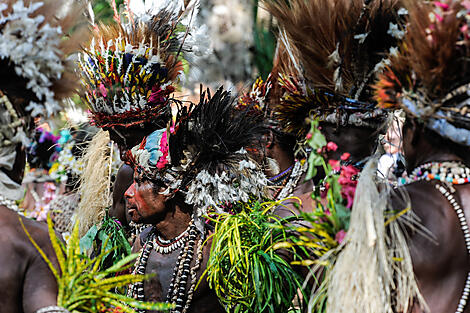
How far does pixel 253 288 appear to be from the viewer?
2678 mm

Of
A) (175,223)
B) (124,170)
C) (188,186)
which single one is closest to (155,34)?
(124,170)

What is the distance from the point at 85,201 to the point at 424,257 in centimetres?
331

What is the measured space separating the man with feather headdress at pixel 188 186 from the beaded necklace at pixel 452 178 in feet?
3.46

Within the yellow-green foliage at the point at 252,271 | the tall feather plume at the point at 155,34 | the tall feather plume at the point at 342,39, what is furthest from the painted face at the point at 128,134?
the tall feather plume at the point at 342,39

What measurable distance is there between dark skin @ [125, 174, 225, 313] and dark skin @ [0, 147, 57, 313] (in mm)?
828

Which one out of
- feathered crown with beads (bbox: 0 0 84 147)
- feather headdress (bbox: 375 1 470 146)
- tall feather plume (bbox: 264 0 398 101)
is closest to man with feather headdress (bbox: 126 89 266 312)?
tall feather plume (bbox: 264 0 398 101)

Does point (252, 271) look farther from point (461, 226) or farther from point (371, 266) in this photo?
point (461, 226)

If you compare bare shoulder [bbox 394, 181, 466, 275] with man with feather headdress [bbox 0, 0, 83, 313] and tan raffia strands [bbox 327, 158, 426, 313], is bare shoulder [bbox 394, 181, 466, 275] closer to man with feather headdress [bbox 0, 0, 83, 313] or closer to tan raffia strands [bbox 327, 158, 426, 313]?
tan raffia strands [bbox 327, 158, 426, 313]

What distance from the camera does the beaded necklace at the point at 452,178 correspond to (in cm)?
211

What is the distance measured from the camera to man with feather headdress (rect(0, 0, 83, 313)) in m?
2.05

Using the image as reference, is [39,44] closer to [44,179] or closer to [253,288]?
[253,288]

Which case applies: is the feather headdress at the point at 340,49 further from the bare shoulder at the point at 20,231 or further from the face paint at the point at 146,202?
the bare shoulder at the point at 20,231

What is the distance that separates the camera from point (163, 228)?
306 cm

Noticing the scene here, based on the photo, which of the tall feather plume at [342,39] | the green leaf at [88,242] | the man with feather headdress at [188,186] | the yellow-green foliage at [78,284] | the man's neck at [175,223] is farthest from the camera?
the green leaf at [88,242]
